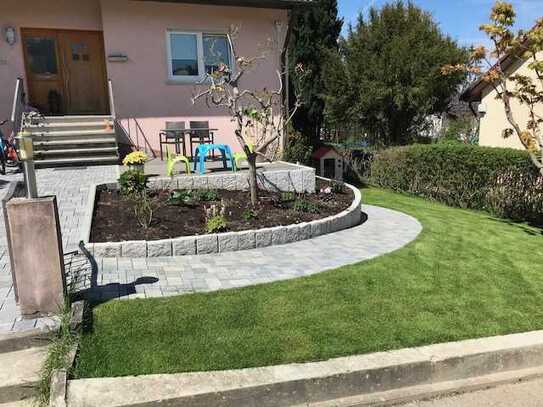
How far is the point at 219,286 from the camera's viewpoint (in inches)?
191

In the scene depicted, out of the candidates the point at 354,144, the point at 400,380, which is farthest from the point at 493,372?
the point at 354,144

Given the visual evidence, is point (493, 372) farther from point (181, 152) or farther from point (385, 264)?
point (181, 152)

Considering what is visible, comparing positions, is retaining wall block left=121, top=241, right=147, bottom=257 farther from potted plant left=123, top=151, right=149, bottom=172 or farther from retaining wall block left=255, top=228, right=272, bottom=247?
potted plant left=123, top=151, right=149, bottom=172

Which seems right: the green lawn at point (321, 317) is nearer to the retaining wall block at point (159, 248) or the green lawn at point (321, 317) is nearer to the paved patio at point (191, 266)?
the paved patio at point (191, 266)

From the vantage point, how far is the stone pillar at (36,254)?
3.77 metres

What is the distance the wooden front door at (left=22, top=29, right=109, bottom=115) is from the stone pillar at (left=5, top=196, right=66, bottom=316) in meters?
9.97

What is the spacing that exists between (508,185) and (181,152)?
820 cm

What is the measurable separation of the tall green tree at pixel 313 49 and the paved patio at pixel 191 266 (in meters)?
10.3

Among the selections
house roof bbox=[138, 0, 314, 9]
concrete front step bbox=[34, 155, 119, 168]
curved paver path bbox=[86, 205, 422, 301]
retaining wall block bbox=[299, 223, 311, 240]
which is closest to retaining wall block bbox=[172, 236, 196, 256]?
curved paver path bbox=[86, 205, 422, 301]

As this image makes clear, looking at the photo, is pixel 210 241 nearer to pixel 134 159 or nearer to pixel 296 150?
pixel 134 159

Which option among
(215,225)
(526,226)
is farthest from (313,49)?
(215,225)

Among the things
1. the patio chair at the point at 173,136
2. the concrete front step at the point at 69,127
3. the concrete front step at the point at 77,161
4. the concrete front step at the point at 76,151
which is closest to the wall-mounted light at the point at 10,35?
the concrete front step at the point at 69,127

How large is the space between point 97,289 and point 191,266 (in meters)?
1.18

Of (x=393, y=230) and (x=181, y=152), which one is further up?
(x=181, y=152)
